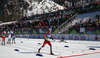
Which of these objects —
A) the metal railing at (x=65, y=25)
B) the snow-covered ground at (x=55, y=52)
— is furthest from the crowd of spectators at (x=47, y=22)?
the snow-covered ground at (x=55, y=52)

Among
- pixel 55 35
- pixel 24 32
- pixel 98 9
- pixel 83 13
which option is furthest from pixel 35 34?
pixel 98 9

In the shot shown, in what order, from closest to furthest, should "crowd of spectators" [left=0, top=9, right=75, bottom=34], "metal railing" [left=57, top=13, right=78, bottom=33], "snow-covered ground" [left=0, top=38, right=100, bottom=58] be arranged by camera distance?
"snow-covered ground" [left=0, top=38, right=100, bottom=58] → "metal railing" [left=57, top=13, right=78, bottom=33] → "crowd of spectators" [left=0, top=9, right=75, bottom=34]

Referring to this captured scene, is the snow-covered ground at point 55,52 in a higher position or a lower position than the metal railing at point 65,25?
lower

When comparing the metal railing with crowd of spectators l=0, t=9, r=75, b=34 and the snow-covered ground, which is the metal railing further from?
the snow-covered ground

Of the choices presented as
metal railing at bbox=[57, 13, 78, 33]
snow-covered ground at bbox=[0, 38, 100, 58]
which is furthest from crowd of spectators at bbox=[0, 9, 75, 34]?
snow-covered ground at bbox=[0, 38, 100, 58]

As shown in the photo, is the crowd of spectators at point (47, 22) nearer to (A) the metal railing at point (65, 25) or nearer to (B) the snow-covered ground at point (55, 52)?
(A) the metal railing at point (65, 25)

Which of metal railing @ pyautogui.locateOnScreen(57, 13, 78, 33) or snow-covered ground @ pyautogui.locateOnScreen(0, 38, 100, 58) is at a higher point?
metal railing @ pyautogui.locateOnScreen(57, 13, 78, 33)

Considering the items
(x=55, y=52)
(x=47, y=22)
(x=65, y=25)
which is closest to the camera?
(x=55, y=52)

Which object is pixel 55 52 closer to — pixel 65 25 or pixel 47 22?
pixel 65 25

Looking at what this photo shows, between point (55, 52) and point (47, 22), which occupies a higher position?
point (47, 22)

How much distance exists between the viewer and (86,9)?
35344 mm

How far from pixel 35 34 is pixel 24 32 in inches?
194

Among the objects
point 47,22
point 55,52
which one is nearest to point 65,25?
point 47,22

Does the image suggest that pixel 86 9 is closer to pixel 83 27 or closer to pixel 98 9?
pixel 98 9
